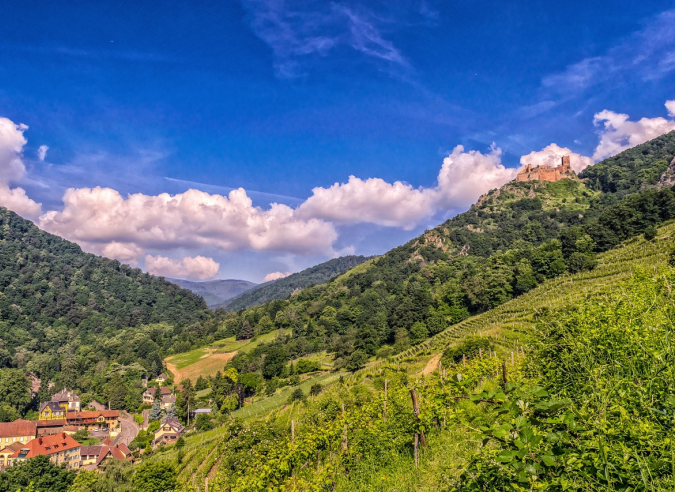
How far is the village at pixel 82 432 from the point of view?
4806 cm

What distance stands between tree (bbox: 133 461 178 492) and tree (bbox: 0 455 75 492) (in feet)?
33.8

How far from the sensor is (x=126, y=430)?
65.4m

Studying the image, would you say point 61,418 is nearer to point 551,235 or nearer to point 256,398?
point 256,398

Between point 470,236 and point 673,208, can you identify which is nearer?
point 673,208

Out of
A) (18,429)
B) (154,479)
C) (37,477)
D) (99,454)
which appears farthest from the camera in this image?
(18,429)

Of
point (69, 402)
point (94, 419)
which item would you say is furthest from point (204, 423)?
point (69, 402)

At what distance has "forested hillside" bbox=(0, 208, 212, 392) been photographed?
4058 inches

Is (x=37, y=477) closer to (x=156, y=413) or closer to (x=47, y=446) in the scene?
(x=47, y=446)

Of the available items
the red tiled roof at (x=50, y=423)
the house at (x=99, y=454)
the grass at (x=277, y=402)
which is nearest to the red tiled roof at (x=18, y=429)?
the red tiled roof at (x=50, y=423)

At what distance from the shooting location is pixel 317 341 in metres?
91.1

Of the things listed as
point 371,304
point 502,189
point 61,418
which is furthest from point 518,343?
point 502,189

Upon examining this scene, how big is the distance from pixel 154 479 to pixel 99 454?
28944mm

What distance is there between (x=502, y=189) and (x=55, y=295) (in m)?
211

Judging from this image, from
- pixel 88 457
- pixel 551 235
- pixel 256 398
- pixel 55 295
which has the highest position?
pixel 551 235
